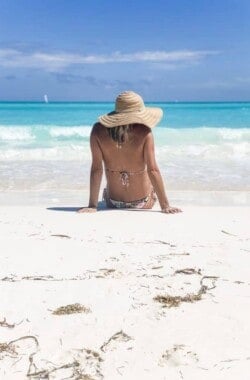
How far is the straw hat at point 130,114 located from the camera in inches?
179

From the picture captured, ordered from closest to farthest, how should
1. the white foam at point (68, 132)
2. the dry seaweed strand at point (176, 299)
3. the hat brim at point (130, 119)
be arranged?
the dry seaweed strand at point (176, 299) < the hat brim at point (130, 119) < the white foam at point (68, 132)

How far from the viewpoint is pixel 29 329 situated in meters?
2.25

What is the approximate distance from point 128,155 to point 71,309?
2.50 meters

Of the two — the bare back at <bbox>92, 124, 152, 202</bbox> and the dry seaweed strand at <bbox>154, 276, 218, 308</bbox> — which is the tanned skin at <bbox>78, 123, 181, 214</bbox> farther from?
the dry seaweed strand at <bbox>154, 276, 218, 308</bbox>

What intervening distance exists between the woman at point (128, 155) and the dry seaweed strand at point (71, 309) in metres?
2.30

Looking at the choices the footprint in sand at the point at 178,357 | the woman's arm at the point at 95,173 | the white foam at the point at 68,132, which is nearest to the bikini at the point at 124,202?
the woman's arm at the point at 95,173

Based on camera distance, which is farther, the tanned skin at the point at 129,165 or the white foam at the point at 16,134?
the white foam at the point at 16,134

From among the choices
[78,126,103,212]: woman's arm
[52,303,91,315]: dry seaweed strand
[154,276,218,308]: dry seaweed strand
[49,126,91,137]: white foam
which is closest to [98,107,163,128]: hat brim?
[78,126,103,212]: woman's arm

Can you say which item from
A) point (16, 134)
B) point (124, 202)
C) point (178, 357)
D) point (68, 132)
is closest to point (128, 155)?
point (124, 202)

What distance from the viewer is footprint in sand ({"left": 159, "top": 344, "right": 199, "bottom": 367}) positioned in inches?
78.2

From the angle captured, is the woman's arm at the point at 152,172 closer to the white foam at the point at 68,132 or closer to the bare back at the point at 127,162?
the bare back at the point at 127,162

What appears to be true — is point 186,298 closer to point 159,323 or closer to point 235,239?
→ point 159,323

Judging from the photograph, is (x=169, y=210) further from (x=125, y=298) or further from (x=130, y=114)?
(x=125, y=298)

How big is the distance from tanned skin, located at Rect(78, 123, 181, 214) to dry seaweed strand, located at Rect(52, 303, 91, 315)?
2301mm
